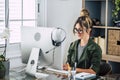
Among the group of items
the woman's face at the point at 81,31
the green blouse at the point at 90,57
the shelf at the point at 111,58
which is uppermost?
the woman's face at the point at 81,31

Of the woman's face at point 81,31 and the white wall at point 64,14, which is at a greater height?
the white wall at point 64,14

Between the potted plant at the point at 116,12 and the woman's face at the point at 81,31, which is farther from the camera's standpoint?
the potted plant at the point at 116,12

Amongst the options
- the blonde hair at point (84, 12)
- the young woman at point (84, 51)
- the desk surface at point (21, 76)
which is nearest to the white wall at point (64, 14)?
the blonde hair at point (84, 12)

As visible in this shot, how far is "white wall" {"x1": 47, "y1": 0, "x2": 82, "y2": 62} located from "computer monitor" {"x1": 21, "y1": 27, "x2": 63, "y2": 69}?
5.75ft

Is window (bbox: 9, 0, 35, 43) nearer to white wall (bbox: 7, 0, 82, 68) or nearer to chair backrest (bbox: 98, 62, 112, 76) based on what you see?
white wall (bbox: 7, 0, 82, 68)

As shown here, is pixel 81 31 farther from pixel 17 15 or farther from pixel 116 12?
pixel 17 15

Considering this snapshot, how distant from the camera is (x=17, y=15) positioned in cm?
409

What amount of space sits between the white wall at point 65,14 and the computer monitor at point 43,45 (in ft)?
5.75

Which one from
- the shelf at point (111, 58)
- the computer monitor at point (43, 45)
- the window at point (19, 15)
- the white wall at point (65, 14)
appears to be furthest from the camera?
the white wall at point (65, 14)

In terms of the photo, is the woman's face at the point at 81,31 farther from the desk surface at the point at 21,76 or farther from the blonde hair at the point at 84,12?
the blonde hair at the point at 84,12

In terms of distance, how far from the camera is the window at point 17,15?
3879 millimetres

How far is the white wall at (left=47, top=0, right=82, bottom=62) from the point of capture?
14.1 feet

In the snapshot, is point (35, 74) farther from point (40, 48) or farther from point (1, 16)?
point (1, 16)

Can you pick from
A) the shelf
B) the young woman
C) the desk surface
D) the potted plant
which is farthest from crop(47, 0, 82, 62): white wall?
the desk surface
